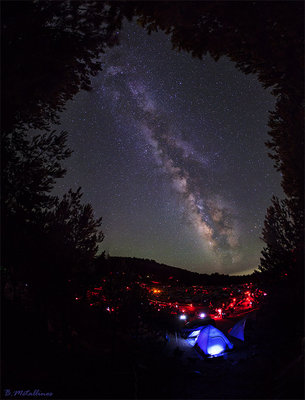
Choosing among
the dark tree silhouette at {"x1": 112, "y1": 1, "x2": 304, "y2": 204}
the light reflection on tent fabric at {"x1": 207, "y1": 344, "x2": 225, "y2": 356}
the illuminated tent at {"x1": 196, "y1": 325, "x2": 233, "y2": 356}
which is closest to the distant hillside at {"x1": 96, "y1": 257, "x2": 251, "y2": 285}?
the illuminated tent at {"x1": 196, "y1": 325, "x2": 233, "y2": 356}

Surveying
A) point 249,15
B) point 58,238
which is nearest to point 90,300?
point 58,238

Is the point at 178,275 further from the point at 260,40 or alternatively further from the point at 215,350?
the point at 260,40

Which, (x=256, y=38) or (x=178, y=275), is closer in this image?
(x=256, y=38)

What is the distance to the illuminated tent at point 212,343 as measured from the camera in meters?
9.10

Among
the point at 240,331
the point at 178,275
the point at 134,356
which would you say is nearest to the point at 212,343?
the point at 240,331

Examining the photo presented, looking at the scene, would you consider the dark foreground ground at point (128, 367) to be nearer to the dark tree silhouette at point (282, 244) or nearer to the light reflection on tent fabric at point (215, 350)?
the light reflection on tent fabric at point (215, 350)

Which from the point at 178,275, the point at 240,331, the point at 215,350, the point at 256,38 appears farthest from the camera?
the point at 178,275

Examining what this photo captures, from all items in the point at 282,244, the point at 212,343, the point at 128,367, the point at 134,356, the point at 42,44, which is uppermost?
the point at 42,44

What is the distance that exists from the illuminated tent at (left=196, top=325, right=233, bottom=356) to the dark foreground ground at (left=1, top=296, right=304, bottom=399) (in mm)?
392

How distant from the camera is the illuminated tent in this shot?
9.10 metres

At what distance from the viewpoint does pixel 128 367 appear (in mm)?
6957

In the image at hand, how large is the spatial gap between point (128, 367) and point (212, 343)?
3.74 m

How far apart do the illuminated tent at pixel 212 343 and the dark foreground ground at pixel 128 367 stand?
392 mm

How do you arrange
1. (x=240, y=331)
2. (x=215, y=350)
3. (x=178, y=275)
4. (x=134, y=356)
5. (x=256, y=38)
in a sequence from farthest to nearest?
1. (x=178, y=275)
2. (x=240, y=331)
3. (x=215, y=350)
4. (x=134, y=356)
5. (x=256, y=38)
